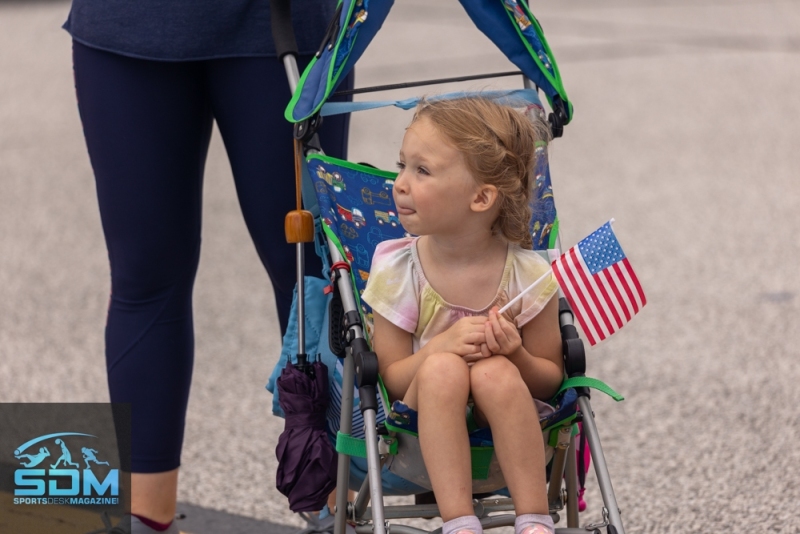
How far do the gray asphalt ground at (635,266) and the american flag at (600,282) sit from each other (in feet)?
3.44

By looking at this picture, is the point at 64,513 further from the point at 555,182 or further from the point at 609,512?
the point at 555,182

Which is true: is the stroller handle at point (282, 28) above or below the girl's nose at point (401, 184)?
above

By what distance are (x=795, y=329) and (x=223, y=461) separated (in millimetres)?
2448

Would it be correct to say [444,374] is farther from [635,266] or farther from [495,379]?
[635,266]

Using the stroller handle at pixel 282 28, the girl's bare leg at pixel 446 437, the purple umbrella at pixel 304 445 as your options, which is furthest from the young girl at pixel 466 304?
the stroller handle at pixel 282 28

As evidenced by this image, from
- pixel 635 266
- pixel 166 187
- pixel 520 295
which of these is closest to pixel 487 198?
pixel 520 295

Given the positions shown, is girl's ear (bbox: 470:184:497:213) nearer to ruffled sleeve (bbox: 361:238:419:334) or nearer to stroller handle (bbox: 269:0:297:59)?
ruffled sleeve (bbox: 361:238:419:334)

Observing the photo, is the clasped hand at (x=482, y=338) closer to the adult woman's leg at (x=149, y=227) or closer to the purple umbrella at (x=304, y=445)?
the purple umbrella at (x=304, y=445)

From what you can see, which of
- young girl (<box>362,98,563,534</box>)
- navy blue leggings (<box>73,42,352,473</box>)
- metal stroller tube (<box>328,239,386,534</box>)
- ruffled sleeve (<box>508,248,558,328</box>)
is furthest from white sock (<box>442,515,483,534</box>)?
navy blue leggings (<box>73,42,352,473</box>)

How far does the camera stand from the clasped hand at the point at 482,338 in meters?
2.28

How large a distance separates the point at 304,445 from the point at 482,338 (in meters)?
0.55

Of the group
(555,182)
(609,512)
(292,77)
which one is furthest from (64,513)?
(555,182)

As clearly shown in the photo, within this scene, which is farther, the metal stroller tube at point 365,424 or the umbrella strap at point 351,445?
the umbrella strap at point 351,445

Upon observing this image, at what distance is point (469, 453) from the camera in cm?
226
